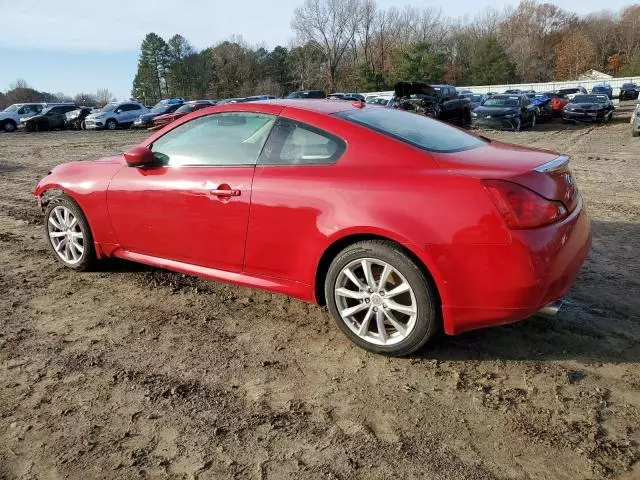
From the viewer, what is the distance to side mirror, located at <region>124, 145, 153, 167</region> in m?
3.92

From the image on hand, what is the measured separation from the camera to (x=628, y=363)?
3.01 meters

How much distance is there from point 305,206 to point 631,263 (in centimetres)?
309

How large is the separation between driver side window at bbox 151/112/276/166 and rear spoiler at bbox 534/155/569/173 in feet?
5.63

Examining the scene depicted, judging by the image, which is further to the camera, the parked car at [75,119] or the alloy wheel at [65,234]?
the parked car at [75,119]

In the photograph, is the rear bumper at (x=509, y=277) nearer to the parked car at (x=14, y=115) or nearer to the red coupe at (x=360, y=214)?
the red coupe at (x=360, y=214)

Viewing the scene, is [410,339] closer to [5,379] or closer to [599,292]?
[599,292]

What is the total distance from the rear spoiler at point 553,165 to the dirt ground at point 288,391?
3.47 feet

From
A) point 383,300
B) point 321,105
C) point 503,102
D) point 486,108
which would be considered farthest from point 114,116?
point 383,300

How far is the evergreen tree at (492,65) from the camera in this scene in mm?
74375

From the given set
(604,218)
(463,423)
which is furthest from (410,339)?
(604,218)

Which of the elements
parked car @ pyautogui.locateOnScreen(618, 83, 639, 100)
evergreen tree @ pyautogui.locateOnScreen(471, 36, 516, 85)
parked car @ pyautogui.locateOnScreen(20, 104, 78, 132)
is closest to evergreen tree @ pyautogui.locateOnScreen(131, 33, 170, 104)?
evergreen tree @ pyautogui.locateOnScreen(471, 36, 516, 85)

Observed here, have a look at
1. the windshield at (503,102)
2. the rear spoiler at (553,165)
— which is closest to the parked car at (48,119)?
the windshield at (503,102)

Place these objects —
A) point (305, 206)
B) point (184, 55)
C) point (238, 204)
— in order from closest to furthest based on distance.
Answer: point (305, 206) < point (238, 204) < point (184, 55)

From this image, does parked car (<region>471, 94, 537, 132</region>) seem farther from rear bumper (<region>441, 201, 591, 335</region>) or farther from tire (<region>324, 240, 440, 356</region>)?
tire (<region>324, 240, 440, 356</region>)
